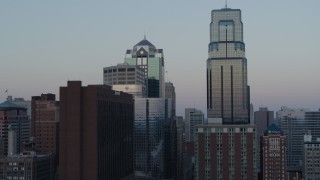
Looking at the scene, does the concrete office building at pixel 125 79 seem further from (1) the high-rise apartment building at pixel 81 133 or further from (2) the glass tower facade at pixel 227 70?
(1) the high-rise apartment building at pixel 81 133

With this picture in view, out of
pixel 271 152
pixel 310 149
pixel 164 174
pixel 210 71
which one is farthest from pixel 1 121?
pixel 310 149

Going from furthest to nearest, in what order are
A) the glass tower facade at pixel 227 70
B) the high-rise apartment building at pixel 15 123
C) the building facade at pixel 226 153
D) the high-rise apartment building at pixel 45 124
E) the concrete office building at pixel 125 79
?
the concrete office building at pixel 125 79
the glass tower facade at pixel 227 70
the high-rise apartment building at pixel 15 123
the high-rise apartment building at pixel 45 124
the building facade at pixel 226 153

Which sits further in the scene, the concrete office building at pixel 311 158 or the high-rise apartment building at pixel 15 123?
the concrete office building at pixel 311 158

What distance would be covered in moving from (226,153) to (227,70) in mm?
58339

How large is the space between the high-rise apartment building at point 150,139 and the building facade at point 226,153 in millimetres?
43877

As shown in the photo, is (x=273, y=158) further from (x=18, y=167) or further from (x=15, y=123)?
(x=15, y=123)

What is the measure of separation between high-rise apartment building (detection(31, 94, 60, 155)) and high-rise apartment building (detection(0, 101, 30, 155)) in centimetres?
1099

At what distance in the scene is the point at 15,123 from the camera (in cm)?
17388

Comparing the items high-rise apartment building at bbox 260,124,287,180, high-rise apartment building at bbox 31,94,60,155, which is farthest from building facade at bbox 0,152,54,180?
high-rise apartment building at bbox 260,124,287,180

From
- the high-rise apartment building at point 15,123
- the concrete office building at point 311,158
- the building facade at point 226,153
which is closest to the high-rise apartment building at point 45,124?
the high-rise apartment building at point 15,123

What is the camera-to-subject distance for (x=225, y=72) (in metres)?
179

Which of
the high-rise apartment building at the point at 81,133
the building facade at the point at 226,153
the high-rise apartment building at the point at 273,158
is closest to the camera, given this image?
the high-rise apartment building at the point at 81,133

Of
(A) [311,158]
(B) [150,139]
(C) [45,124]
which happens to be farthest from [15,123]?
(A) [311,158]

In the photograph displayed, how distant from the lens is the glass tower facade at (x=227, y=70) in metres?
178
